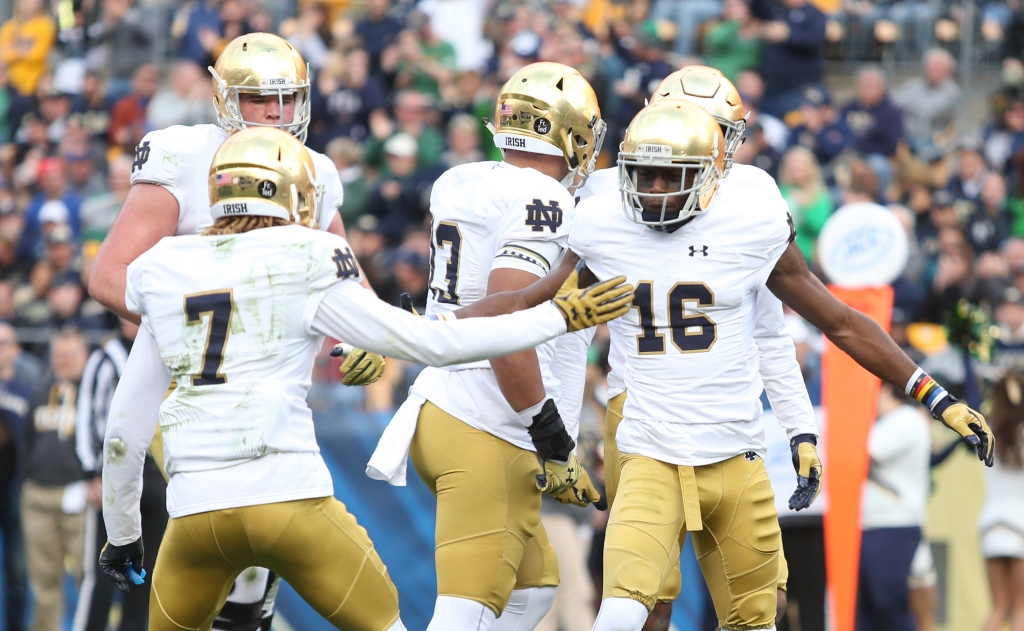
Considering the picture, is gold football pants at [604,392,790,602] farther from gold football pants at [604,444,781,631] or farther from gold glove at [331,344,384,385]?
gold glove at [331,344,384,385]

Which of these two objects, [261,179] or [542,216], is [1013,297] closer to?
[542,216]

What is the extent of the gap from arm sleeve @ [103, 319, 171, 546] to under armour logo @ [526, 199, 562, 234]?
1316 mm

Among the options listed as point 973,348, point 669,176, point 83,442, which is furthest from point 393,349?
point 973,348

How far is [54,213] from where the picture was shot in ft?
38.5

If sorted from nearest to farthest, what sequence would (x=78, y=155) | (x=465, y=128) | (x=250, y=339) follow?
(x=250, y=339) < (x=465, y=128) < (x=78, y=155)

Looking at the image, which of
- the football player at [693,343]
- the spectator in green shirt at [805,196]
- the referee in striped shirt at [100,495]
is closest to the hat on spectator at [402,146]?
the spectator in green shirt at [805,196]

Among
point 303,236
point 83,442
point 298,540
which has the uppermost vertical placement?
point 303,236

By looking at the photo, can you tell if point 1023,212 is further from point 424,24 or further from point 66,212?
point 66,212

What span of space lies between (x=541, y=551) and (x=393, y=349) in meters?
1.49

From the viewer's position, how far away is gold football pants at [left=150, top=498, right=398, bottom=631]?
4.05 meters

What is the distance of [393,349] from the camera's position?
411cm

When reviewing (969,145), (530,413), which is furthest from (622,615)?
(969,145)

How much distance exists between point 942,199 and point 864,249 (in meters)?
3.02

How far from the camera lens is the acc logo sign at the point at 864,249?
295 inches
